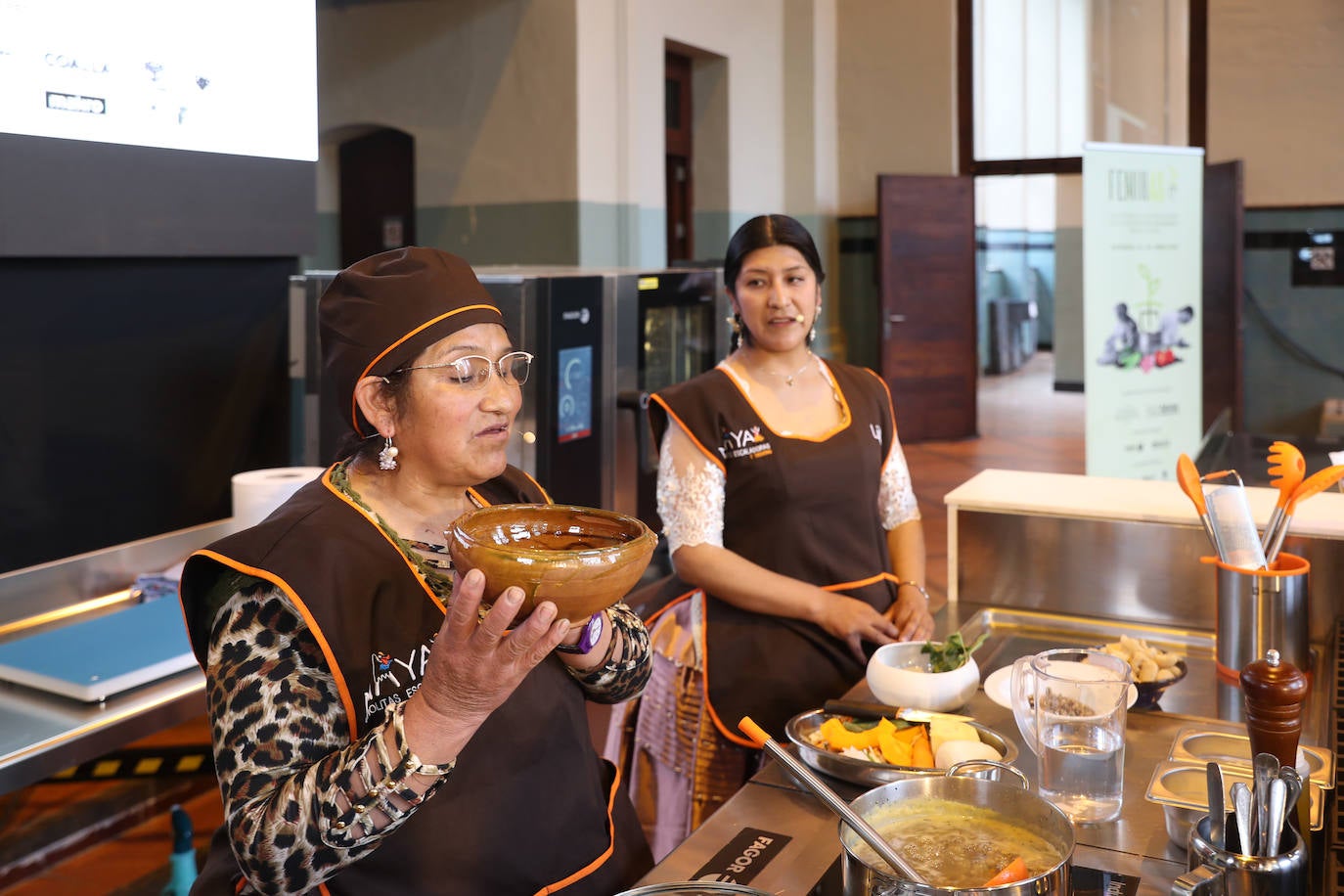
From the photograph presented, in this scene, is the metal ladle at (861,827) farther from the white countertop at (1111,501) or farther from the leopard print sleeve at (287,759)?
the white countertop at (1111,501)

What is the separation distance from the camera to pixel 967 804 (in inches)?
47.5

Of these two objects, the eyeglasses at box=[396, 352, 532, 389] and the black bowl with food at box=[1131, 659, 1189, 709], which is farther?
the black bowl with food at box=[1131, 659, 1189, 709]

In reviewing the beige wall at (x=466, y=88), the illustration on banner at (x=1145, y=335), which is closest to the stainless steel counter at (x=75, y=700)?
the illustration on banner at (x=1145, y=335)

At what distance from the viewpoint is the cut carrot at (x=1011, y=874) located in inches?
41.5

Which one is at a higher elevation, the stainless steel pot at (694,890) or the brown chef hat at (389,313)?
the brown chef hat at (389,313)

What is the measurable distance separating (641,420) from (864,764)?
2.54 metres

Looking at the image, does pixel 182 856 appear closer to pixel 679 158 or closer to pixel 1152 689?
pixel 1152 689

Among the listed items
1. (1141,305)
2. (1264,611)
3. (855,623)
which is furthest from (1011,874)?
(1141,305)

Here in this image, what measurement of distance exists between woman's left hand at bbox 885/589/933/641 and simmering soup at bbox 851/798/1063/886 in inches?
40.8

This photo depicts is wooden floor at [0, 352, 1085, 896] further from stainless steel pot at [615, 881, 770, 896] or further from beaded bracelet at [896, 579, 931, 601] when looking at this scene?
stainless steel pot at [615, 881, 770, 896]

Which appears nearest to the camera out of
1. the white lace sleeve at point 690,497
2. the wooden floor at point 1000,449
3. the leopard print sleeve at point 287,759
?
the leopard print sleeve at point 287,759

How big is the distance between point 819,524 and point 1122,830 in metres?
1.13

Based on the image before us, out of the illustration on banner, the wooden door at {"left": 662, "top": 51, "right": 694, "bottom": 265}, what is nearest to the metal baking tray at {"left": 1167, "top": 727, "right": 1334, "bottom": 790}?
the illustration on banner

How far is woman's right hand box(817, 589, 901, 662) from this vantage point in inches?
92.9
